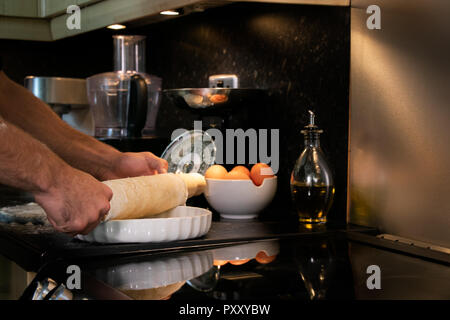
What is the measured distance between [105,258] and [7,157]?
0.71 feet

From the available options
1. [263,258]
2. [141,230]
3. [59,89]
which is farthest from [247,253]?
[59,89]

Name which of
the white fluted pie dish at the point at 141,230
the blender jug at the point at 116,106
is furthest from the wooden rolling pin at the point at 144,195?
the blender jug at the point at 116,106

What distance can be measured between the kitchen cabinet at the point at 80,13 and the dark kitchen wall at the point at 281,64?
0.14m

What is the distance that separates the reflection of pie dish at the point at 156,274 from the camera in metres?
0.72

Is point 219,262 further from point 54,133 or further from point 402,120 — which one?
point 54,133

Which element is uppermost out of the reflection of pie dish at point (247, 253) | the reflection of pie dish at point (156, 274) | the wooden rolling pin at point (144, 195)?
the wooden rolling pin at point (144, 195)

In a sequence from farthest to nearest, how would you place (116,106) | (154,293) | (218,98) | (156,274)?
1. (116,106)
2. (218,98)
3. (156,274)
4. (154,293)

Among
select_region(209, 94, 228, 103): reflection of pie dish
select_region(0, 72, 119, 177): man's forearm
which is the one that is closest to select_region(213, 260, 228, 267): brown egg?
select_region(0, 72, 119, 177): man's forearm

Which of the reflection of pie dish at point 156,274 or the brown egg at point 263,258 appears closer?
the reflection of pie dish at point 156,274

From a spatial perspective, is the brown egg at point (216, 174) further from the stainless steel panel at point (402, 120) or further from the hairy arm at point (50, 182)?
the hairy arm at point (50, 182)

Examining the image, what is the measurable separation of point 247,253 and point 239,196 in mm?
288

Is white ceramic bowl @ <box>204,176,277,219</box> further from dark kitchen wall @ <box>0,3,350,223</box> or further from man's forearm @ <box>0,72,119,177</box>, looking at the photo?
man's forearm @ <box>0,72,119,177</box>

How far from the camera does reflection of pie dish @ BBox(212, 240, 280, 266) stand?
0.91 m

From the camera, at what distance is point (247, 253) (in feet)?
3.18
